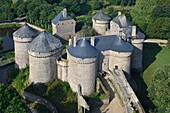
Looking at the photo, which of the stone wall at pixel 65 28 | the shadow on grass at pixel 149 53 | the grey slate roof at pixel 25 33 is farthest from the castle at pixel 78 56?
the stone wall at pixel 65 28

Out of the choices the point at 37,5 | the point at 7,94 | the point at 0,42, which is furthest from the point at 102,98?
the point at 37,5

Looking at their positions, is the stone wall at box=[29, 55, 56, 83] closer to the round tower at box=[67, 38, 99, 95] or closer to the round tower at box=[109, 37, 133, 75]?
the round tower at box=[67, 38, 99, 95]

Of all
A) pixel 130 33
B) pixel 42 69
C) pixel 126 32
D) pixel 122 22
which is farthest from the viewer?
pixel 122 22

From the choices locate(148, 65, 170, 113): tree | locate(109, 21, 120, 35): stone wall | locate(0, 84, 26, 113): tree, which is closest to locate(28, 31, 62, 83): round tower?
locate(0, 84, 26, 113): tree

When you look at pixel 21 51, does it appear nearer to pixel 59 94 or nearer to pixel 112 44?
pixel 59 94

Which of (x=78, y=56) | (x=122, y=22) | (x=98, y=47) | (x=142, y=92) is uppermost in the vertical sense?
(x=122, y=22)

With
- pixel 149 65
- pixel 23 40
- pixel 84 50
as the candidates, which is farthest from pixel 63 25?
pixel 84 50
